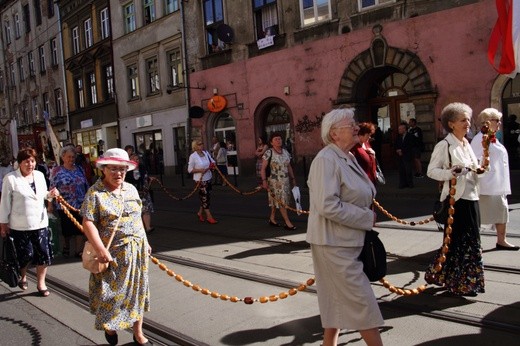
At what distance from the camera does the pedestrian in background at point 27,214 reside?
5992 mm

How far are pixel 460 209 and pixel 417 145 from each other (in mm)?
9803

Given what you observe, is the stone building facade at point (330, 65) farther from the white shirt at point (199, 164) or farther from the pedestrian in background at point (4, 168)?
the pedestrian in background at point (4, 168)

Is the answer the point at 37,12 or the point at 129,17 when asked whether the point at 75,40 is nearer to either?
the point at 37,12

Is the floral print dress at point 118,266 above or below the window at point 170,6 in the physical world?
below

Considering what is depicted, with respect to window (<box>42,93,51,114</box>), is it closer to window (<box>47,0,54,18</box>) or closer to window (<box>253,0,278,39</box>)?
window (<box>47,0,54,18</box>)

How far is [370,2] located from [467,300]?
13.6 metres

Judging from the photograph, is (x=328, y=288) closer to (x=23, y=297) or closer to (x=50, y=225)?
(x=23, y=297)

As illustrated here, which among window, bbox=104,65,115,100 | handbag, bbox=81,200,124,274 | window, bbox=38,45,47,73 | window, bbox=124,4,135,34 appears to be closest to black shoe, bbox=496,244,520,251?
handbag, bbox=81,200,124,274

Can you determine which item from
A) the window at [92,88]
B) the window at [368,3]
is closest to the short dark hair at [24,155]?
the window at [368,3]

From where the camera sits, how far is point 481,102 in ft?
47.6

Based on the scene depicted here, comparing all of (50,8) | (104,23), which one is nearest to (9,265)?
(104,23)

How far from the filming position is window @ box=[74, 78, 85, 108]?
34.1 metres

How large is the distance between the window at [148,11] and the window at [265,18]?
769 centimetres

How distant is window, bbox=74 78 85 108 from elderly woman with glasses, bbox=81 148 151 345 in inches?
1251
